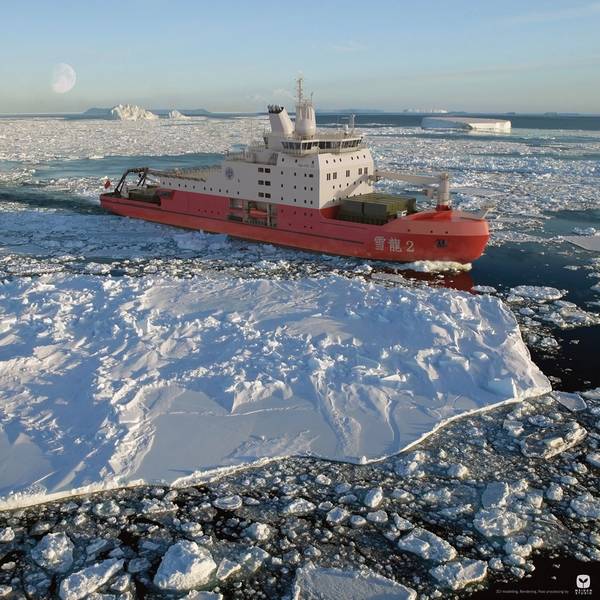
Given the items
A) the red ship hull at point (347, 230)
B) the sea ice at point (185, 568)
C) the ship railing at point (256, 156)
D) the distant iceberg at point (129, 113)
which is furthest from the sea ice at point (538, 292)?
the distant iceberg at point (129, 113)

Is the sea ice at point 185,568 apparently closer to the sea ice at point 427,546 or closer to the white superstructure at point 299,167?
the sea ice at point 427,546

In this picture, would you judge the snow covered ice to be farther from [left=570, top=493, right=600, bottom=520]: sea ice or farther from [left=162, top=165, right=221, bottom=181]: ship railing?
[left=162, top=165, right=221, bottom=181]: ship railing

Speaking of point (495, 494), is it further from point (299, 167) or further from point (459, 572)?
point (299, 167)

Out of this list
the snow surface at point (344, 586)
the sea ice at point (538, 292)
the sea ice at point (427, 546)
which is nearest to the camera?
the snow surface at point (344, 586)

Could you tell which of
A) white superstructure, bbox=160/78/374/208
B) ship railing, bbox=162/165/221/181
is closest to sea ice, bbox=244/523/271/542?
white superstructure, bbox=160/78/374/208

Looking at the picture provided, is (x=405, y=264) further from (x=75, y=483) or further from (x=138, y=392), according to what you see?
(x=75, y=483)

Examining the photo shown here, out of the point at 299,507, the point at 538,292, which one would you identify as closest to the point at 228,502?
the point at 299,507

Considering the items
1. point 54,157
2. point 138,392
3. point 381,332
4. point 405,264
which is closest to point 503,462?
point 381,332
